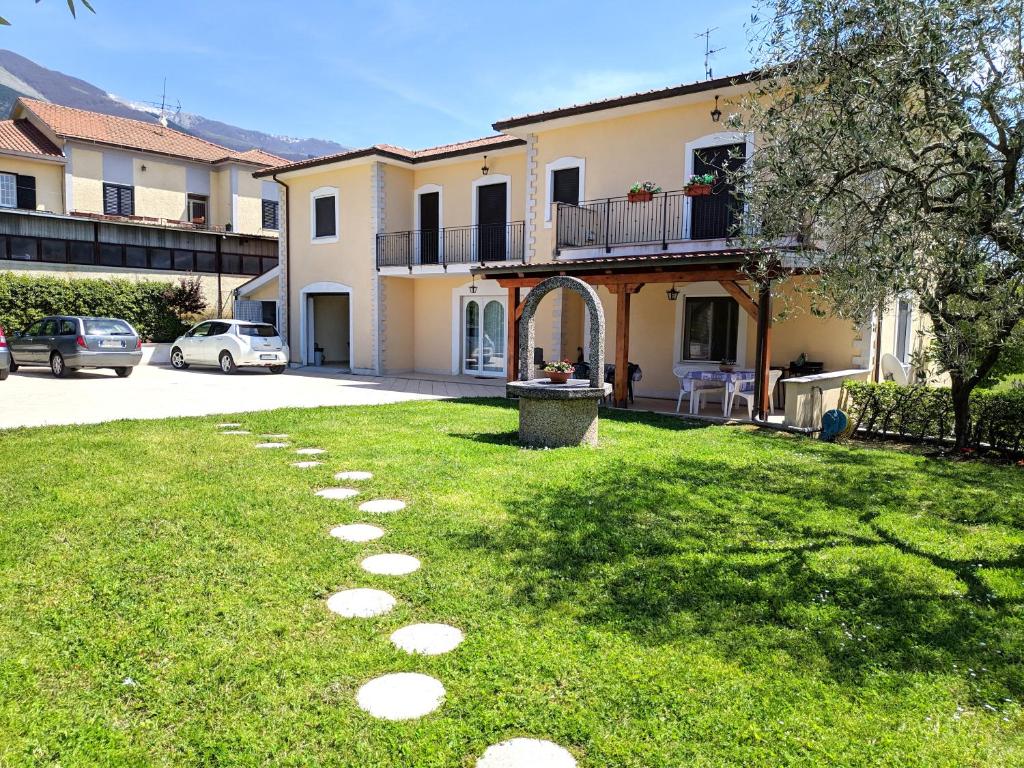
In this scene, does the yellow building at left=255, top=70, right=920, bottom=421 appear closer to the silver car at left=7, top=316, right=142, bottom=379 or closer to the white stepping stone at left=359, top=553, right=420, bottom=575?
the silver car at left=7, top=316, right=142, bottom=379

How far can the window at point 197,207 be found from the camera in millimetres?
28266

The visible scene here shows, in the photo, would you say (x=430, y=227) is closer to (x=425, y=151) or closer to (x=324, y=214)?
(x=425, y=151)

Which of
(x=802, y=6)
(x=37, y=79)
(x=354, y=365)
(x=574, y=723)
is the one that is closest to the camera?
(x=574, y=723)

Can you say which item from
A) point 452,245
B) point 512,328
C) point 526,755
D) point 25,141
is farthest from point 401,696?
point 25,141

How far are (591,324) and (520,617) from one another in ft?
17.5

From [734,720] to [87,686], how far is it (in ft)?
8.35

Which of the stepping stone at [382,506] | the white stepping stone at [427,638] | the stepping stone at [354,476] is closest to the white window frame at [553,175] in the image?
the stepping stone at [354,476]

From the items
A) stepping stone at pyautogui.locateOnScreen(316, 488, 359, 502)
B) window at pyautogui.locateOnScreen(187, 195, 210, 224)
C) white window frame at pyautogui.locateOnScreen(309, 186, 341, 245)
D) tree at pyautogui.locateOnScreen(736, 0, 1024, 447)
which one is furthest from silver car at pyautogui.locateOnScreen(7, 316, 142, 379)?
tree at pyautogui.locateOnScreen(736, 0, 1024, 447)

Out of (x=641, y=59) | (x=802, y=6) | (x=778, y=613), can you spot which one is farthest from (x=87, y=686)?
(x=641, y=59)

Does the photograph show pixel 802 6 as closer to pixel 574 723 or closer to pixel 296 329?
pixel 574 723

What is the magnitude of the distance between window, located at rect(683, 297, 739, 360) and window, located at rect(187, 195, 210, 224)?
71.8 feet

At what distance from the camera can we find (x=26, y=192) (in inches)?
977

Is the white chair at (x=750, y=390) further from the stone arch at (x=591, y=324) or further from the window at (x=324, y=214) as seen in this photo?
the window at (x=324, y=214)

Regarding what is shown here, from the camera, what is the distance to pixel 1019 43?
486 cm
